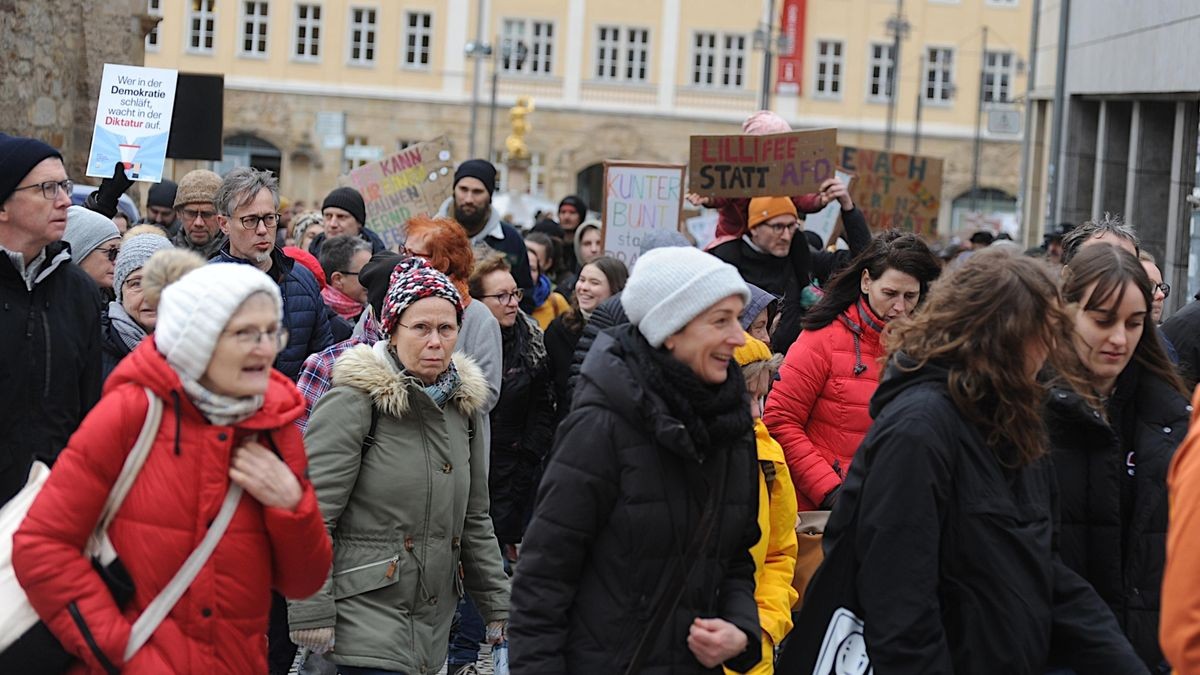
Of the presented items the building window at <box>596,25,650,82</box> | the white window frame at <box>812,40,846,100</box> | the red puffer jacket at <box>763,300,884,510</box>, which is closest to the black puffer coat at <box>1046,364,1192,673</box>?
the red puffer jacket at <box>763,300,884,510</box>

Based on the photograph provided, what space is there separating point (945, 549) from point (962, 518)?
8cm

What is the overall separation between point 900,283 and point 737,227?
2954 millimetres

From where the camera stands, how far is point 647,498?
4.16m

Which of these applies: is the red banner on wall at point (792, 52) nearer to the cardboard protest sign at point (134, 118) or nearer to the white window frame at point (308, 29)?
the white window frame at point (308, 29)

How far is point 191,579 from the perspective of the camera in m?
4.06

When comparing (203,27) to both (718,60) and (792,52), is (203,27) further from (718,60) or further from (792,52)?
(792,52)

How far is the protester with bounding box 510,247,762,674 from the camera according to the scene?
13.6ft

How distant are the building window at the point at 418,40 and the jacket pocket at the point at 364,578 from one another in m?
52.1

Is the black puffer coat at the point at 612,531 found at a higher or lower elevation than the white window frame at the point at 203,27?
lower

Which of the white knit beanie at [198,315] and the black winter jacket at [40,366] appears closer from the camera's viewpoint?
the white knit beanie at [198,315]

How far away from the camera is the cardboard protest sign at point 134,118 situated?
30.1 ft

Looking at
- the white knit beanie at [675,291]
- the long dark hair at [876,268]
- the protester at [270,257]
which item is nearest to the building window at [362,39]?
the protester at [270,257]

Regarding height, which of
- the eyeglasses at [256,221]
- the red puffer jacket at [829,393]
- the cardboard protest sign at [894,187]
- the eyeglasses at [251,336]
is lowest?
the red puffer jacket at [829,393]

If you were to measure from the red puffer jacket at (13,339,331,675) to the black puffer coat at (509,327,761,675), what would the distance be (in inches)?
23.1
